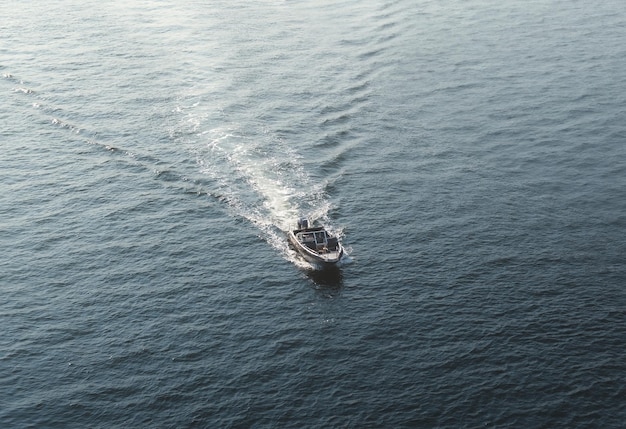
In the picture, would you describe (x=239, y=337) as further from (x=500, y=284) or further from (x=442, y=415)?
(x=500, y=284)

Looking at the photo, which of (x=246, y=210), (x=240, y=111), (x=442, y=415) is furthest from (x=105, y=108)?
(x=442, y=415)

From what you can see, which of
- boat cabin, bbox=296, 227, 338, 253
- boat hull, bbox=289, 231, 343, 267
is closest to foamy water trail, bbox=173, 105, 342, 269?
boat hull, bbox=289, 231, 343, 267

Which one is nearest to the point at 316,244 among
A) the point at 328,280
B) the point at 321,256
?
the point at 321,256

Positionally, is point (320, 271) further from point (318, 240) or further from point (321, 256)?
point (318, 240)

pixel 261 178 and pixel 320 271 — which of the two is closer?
pixel 320 271

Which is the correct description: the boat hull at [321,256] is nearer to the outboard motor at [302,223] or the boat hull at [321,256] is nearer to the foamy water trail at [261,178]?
the foamy water trail at [261,178]

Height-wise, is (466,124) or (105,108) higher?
(105,108)
